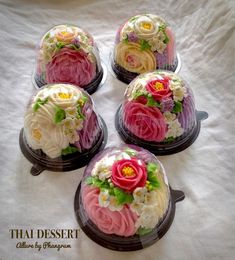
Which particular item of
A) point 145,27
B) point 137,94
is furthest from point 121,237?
point 145,27

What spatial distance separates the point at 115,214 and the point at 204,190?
26cm

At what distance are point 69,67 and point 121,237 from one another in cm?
49

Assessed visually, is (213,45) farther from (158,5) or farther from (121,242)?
(121,242)

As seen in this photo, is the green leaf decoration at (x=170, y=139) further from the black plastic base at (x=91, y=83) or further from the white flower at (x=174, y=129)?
the black plastic base at (x=91, y=83)

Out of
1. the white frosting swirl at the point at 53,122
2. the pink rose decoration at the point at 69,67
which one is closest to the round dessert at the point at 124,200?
the white frosting swirl at the point at 53,122

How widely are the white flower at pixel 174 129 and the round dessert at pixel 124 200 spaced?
12 cm

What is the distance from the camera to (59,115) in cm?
93

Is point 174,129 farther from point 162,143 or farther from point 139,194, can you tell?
point 139,194

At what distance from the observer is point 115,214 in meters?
0.80

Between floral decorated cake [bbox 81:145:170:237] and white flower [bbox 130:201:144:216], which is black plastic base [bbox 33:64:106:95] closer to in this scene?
floral decorated cake [bbox 81:145:170:237]

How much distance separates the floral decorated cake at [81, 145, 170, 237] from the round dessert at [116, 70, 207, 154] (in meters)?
0.13

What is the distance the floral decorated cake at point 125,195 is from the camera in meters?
0.80

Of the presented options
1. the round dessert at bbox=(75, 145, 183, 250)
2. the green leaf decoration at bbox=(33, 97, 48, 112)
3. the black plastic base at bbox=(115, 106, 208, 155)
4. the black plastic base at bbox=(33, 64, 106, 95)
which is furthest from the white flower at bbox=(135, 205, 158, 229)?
the black plastic base at bbox=(33, 64, 106, 95)

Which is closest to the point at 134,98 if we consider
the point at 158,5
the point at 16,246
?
the point at 16,246
